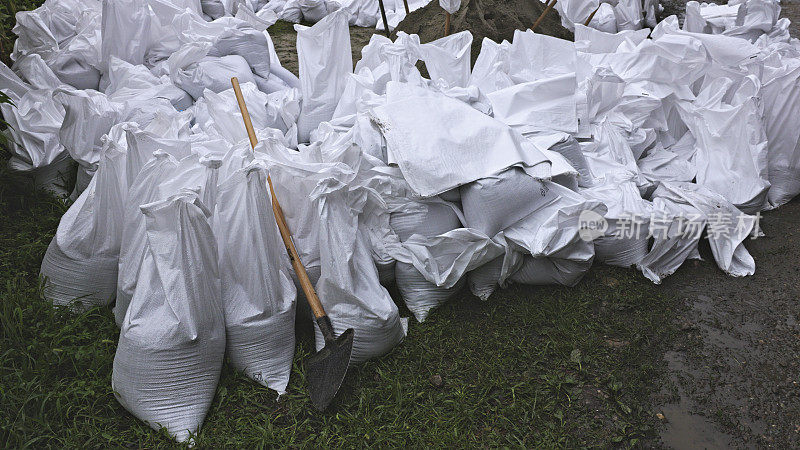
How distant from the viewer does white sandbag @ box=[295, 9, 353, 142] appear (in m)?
3.09

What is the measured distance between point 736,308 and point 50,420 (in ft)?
8.36

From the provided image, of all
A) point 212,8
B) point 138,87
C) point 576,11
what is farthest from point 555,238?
point 212,8

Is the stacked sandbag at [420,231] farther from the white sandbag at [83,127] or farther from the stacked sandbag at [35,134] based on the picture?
the stacked sandbag at [35,134]

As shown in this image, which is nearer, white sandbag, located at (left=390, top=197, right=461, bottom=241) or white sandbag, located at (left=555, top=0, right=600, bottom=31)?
white sandbag, located at (left=390, top=197, right=461, bottom=241)

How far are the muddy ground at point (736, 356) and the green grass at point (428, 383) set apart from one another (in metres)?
0.09

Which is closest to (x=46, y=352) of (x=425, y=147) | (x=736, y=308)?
(x=425, y=147)

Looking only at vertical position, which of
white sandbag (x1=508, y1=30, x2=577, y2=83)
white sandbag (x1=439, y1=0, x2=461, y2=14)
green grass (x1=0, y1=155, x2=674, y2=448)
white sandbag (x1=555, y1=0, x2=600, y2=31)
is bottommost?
white sandbag (x1=555, y1=0, x2=600, y2=31)

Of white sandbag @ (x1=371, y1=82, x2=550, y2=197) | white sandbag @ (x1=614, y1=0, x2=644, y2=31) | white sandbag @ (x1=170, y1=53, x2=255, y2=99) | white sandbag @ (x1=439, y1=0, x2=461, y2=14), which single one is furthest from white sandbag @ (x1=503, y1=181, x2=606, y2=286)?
white sandbag @ (x1=614, y1=0, x2=644, y2=31)

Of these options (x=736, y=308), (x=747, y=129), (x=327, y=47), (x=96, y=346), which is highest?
(x=327, y=47)

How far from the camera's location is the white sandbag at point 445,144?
2350 millimetres

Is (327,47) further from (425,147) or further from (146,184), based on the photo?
(146,184)

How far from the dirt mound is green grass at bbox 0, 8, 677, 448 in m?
2.06

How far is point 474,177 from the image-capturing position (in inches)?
92.9

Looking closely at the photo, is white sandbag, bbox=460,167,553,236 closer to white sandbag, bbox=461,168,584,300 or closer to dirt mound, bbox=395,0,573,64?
white sandbag, bbox=461,168,584,300
